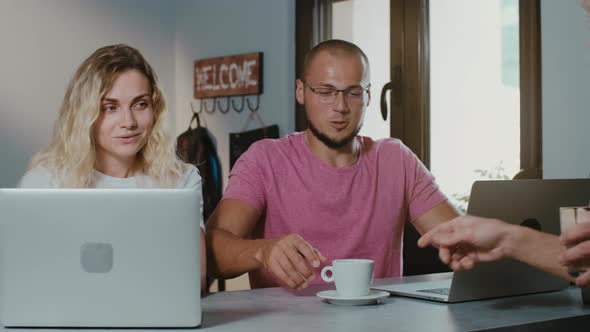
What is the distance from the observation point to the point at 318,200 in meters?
2.05

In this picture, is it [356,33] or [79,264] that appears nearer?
[79,264]

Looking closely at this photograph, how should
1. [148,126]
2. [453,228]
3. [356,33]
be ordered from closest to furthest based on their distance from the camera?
[453,228]
[148,126]
[356,33]

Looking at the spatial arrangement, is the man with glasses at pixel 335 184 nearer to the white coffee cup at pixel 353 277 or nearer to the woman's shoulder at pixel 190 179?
the woman's shoulder at pixel 190 179

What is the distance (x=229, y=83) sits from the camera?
384cm

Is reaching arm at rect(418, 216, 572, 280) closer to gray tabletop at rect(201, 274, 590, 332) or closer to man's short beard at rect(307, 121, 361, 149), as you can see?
gray tabletop at rect(201, 274, 590, 332)

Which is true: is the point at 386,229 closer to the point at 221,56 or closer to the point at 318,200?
the point at 318,200

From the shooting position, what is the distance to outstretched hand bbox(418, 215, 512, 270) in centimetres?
126

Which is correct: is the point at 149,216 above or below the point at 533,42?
below

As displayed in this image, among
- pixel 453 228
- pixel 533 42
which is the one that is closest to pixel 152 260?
pixel 453 228

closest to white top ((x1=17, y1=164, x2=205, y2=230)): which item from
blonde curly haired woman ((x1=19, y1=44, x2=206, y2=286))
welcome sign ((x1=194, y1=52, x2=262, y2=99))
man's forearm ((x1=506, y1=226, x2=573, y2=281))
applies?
blonde curly haired woman ((x1=19, y1=44, x2=206, y2=286))

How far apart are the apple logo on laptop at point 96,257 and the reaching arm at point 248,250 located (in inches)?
14.1

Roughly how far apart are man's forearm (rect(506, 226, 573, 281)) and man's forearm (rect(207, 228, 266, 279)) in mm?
507

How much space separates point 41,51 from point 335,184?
7.08ft

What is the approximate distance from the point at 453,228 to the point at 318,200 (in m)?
0.81
